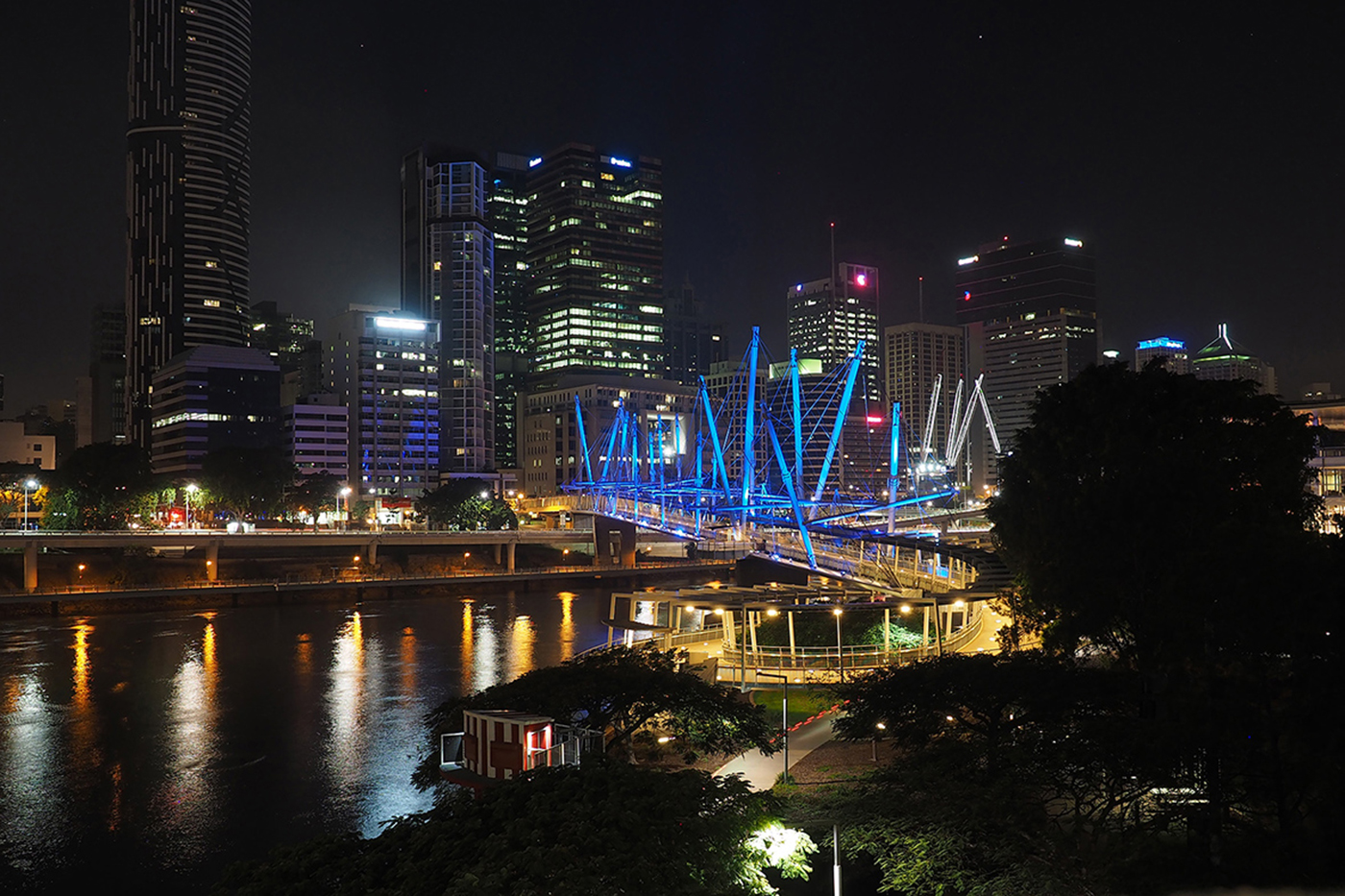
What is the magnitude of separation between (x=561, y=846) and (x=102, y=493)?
365 feet

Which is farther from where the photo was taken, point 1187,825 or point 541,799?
point 1187,825

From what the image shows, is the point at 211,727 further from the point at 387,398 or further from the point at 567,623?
the point at 387,398

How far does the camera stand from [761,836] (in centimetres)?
1845

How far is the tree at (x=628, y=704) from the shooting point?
2544 cm

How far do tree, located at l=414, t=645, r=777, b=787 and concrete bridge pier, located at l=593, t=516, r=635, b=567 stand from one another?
90425 millimetres

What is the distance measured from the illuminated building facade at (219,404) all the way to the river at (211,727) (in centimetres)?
9755

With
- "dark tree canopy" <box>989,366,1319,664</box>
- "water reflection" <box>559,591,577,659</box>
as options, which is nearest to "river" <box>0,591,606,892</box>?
"water reflection" <box>559,591,577,659</box>

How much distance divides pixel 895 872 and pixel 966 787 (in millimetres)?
2010

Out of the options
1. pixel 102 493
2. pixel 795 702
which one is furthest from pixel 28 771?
pixel 102 493

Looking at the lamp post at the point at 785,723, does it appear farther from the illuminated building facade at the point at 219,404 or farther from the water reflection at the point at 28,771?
the illuminated building facade at the point at 219,404

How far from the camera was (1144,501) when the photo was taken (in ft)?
87.5

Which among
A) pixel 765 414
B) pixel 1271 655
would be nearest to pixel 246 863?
pixel 1271 655

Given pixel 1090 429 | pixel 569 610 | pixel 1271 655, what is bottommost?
pixel 569 610

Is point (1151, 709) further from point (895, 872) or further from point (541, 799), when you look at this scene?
point (541, 799)
